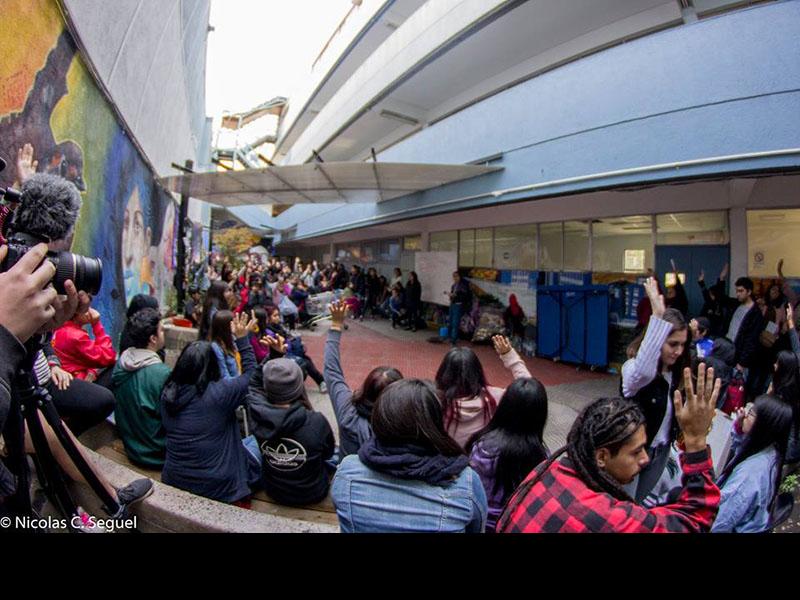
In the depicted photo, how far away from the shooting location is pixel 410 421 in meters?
1.42

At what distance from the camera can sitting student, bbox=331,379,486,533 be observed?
4.41ft

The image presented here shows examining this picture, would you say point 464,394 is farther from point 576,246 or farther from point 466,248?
point 466,248

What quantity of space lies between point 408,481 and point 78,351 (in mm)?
2911

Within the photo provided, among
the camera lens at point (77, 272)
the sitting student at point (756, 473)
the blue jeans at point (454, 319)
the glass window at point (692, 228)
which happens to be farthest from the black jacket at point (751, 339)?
the camera lens at point (77, 272)

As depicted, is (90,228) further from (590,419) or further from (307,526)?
(590,419)

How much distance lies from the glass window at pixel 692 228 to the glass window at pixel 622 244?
0.21 metres

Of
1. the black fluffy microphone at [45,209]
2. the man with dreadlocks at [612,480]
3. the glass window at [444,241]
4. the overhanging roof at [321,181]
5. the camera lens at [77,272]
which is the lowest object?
the man with dreadlocks at [612,480]

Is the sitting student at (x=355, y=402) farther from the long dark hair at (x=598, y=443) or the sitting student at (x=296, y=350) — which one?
the sitting student at (x=296, y=350)

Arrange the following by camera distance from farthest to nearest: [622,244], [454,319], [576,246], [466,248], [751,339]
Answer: [466,248] < [454,319] < [576,246] < [622,244] < [751,339]

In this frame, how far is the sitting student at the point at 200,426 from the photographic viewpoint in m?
2.42

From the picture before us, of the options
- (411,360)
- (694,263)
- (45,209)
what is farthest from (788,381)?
(411,360)

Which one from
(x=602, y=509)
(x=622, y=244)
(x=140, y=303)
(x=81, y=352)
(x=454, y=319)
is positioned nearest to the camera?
(x=602, y=509)
